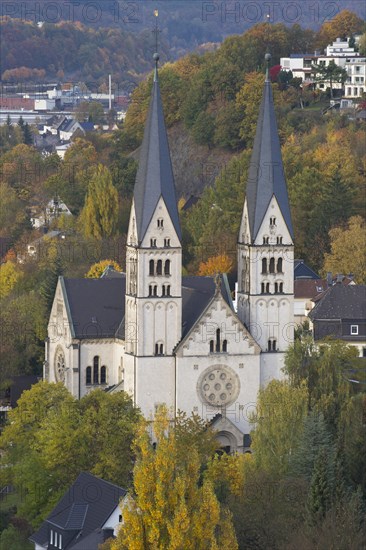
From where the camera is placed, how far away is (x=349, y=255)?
12975cm

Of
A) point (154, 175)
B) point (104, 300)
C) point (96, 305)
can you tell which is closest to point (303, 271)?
point (104, 300)

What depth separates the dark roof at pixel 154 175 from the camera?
326 feet

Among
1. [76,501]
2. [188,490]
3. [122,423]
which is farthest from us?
[122,423]

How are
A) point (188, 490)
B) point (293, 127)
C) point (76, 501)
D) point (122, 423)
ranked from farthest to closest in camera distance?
point (293, 127) → point (122, 423) → point (76, 501) → point (188, 490)

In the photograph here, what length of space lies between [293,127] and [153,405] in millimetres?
63969

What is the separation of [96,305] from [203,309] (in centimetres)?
621

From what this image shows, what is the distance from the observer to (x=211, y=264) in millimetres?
126875

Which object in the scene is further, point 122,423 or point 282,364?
point 282,364

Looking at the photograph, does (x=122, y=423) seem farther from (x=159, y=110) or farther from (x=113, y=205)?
(x=113, y=205)

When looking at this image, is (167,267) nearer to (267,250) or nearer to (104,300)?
(267,250)

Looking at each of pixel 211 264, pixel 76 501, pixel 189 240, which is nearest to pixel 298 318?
pixel 211 264

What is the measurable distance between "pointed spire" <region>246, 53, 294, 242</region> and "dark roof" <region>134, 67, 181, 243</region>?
3.82 metres

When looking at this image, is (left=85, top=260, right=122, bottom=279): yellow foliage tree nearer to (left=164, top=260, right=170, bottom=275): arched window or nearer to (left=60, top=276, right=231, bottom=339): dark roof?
(left=60, top=276, right=231, bottom=339): dark roof

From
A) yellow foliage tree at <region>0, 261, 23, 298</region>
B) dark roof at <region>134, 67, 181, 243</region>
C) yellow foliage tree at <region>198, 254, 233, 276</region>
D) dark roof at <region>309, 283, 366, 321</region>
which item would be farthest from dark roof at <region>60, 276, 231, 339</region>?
yellow foliage tree at <region>0, 261, 23, 298</region>
